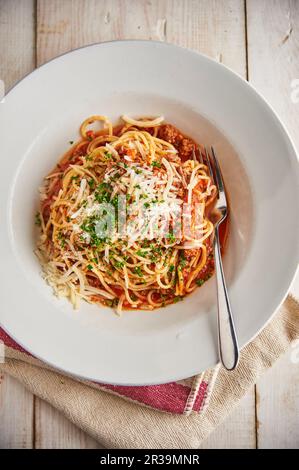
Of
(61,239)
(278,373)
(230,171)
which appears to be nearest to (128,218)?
(61,239)

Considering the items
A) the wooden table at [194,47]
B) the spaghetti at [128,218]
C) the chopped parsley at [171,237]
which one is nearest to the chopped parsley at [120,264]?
the spaghetti at [128,218]

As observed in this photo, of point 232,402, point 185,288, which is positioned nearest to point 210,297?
point 185,288

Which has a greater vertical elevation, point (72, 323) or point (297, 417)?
point (72, 323)

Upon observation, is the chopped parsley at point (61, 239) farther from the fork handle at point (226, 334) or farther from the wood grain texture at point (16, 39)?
the wood grain texture at point (16, 39)

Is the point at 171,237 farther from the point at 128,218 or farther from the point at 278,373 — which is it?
the point at 278,373
